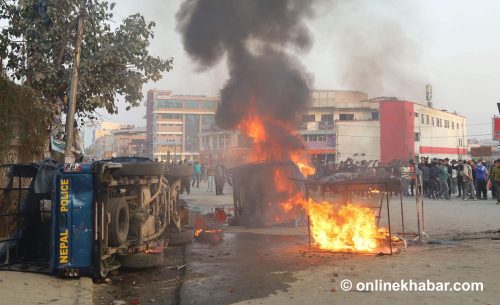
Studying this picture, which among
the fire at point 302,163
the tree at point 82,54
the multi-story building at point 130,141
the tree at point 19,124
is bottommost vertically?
the fire at point 302,163

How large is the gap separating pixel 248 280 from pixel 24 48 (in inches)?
326

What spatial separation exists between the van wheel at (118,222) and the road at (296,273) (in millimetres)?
565

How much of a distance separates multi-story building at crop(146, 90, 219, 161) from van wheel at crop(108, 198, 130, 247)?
8546 cm

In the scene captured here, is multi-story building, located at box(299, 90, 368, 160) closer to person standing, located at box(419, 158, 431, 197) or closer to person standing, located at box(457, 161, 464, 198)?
person standing, located at box(419, 158, 431, 197)

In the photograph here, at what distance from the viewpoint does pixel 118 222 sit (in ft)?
20.3

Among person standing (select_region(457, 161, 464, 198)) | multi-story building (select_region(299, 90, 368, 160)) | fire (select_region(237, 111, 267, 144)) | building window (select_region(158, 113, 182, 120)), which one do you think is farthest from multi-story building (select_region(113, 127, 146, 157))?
fire (select_region(237, 111, 267, 144))

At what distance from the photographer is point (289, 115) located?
43.3 ft

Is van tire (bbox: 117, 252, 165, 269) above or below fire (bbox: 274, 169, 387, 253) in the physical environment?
below

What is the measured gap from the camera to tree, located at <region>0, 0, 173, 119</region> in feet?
33.6

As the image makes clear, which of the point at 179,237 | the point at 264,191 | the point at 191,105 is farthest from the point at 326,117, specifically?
the point at 191,105

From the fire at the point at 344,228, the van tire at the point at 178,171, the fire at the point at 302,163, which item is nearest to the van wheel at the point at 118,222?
the van tire at the point at 178,171

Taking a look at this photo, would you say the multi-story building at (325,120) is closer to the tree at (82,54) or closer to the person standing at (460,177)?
the person standing at (460,177)

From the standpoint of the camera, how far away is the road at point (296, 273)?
16.8ft

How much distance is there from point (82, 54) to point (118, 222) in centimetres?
680
